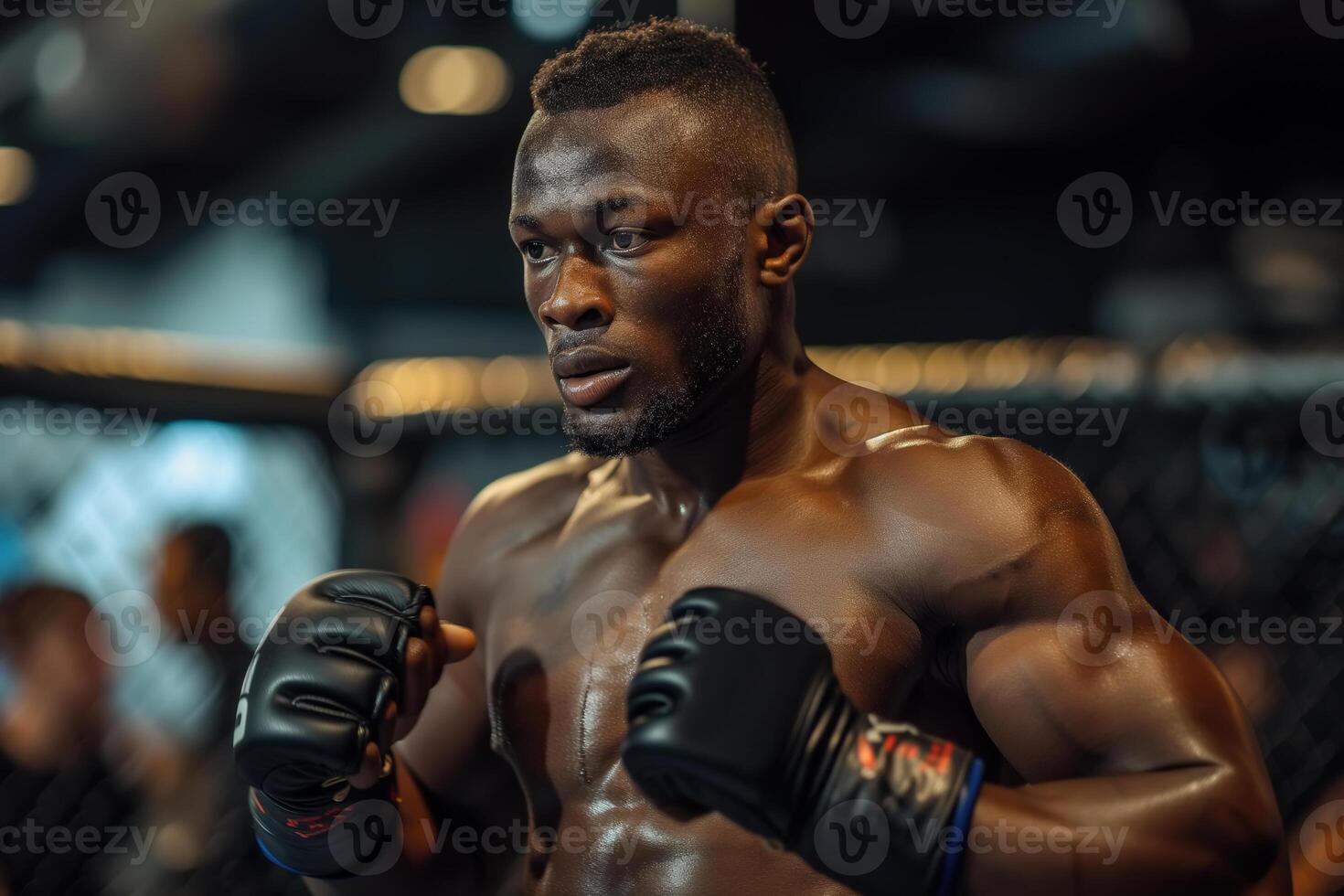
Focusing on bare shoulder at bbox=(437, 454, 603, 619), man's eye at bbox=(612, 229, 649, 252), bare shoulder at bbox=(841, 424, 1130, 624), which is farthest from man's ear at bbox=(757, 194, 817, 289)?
bare shoulder at bbox=(437, 454, 603, 619)

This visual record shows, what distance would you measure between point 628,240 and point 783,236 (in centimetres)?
26

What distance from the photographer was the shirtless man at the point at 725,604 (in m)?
1.21

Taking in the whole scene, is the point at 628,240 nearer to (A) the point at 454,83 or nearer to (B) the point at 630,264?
(B) the point at 630,264

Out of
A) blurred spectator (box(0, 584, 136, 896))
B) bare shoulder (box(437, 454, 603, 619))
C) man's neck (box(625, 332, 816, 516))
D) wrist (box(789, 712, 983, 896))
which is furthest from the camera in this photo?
blurred spectator (box(0, 584, 136, 896))

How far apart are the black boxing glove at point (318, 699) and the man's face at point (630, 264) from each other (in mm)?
339

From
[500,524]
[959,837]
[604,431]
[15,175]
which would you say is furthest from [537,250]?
[15,175]

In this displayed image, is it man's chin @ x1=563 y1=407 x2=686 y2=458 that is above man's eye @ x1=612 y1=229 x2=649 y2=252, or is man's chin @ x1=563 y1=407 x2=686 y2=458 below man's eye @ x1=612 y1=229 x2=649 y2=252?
below

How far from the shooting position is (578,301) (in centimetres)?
153

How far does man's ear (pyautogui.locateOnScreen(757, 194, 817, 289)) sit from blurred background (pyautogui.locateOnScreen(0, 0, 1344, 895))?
0.63m

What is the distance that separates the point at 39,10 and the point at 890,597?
204 inches

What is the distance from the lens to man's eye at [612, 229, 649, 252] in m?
1.56

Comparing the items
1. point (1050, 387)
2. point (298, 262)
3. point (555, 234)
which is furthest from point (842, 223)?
point (555, 234)

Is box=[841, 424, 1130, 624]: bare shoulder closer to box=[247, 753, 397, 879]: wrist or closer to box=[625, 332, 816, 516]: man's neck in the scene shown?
box=[625, 332, 816, 516]: man's neck

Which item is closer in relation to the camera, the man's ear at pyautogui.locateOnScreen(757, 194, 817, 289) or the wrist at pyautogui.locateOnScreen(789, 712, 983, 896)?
the wrist at pyautogui.locateOnScreen(789, 712, 983, 896)
